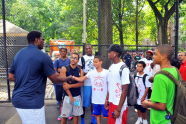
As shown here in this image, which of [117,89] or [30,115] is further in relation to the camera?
[117,89]

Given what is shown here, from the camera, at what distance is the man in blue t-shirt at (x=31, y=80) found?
3.17m

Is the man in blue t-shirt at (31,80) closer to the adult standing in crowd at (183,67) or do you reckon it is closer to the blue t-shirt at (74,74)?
the blue t-shirt at (74,74)

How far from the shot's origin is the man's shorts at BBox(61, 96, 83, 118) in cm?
492

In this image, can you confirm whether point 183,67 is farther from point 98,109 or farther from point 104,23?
point 104,23

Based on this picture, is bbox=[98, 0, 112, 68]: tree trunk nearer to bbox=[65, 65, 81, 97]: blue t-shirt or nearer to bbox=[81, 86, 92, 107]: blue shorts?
bbox=[81, 86, 92, 107]: blue shorts

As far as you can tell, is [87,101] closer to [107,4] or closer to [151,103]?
[151,103]

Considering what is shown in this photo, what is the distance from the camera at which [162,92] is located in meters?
2.57

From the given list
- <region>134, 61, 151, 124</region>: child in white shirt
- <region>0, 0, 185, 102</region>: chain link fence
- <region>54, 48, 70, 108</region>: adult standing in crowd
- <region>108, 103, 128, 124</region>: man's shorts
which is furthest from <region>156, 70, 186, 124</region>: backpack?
<region>0, 0, 185, 102</region>: chain link fence

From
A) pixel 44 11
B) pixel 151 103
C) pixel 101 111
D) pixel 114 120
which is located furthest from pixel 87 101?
pixel 44 11

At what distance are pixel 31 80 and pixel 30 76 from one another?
0.18 feet

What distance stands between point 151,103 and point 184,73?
10.6ft

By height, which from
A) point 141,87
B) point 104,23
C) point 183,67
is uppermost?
point 104,23

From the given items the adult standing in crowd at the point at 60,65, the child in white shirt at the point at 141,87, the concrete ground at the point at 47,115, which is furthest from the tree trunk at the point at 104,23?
the child in white shirt at the point at 141,87

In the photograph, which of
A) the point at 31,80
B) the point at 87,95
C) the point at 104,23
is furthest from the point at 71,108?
the point at 104,23
